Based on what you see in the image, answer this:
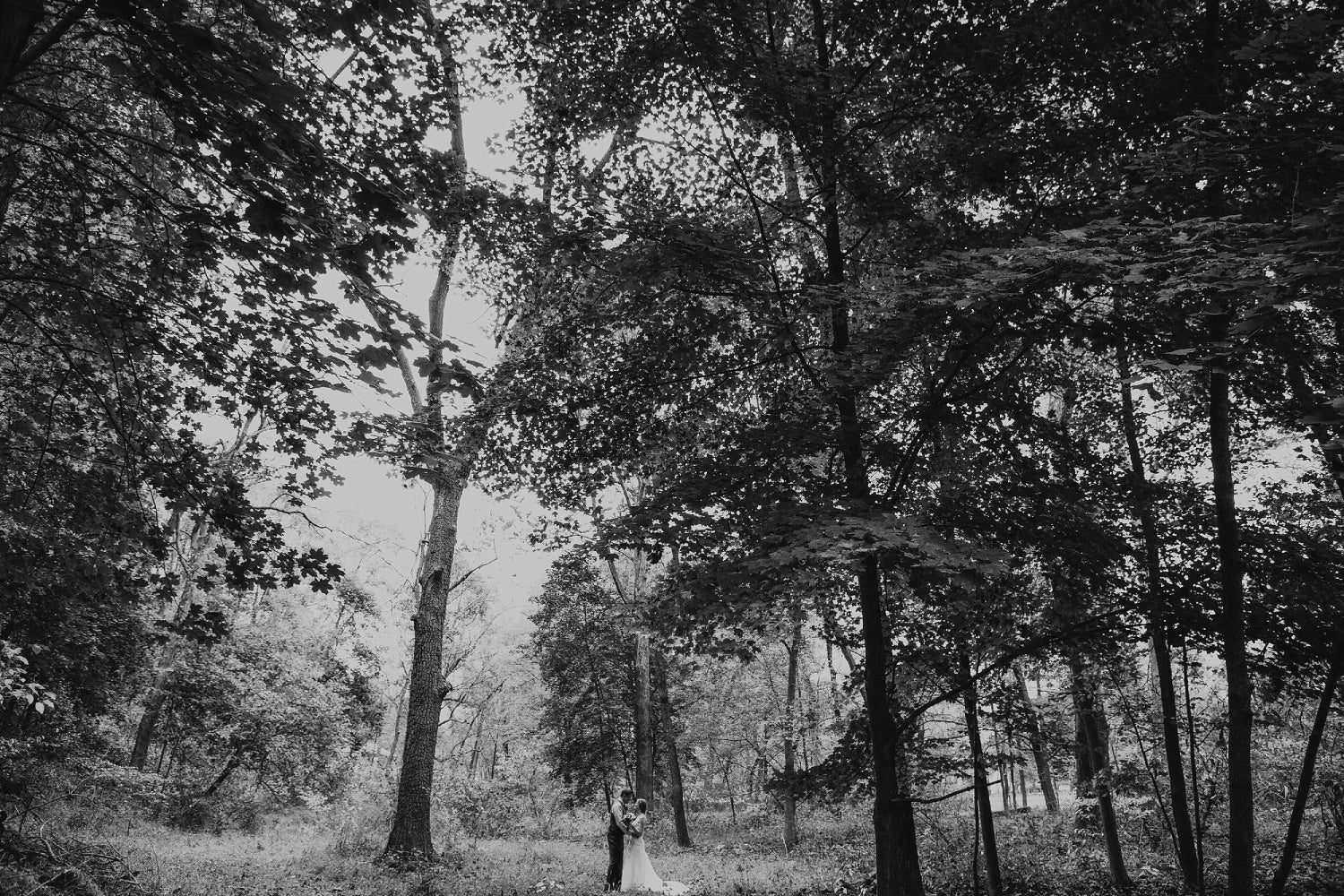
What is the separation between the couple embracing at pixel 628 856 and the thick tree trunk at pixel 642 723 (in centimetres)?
649

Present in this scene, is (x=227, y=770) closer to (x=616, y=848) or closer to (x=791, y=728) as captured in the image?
(x=616, y=848)

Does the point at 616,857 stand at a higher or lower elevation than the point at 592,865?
higher

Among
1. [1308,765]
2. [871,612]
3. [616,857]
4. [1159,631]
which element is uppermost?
[871,612]

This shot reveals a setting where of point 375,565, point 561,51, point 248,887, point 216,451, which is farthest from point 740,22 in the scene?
point 375,565

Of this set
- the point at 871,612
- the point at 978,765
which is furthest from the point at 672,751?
the point at 871,612

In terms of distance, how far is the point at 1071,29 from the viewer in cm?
503

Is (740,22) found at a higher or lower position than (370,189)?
higher

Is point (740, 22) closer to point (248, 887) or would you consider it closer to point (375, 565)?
point (248, 887)

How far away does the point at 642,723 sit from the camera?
17.5m

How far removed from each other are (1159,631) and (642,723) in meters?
14.2

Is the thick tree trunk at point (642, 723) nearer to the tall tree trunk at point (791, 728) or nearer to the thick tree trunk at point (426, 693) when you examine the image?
the tall tree trunk at point (791, 728)

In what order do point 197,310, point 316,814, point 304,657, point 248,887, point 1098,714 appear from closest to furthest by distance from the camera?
1. point 197,310
2. point 248,887
3. point 1098,714
4. point 316,814
5. point 304,657

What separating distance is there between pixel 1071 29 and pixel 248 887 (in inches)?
477

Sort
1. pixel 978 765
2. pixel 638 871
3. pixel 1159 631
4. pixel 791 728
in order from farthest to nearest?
pixel 791 728, pixel 638 871, pixel 978 765, pixel 1159 631
